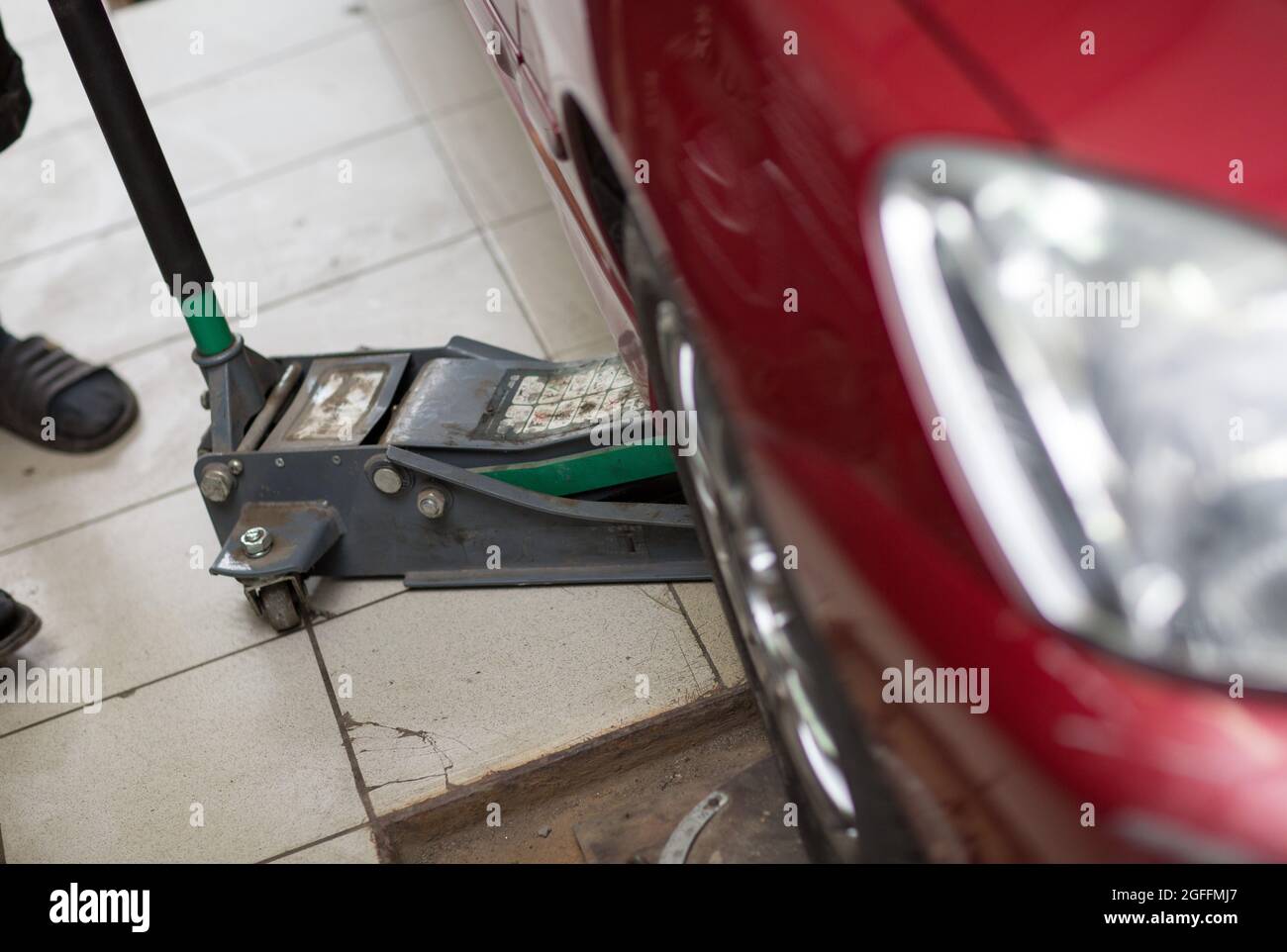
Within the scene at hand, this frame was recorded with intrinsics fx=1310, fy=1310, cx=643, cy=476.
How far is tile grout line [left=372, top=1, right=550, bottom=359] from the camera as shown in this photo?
2.96m

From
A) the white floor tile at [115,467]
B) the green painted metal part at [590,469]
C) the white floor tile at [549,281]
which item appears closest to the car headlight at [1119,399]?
the green painted metal part at [590,469]

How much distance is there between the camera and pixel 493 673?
2.16 meters

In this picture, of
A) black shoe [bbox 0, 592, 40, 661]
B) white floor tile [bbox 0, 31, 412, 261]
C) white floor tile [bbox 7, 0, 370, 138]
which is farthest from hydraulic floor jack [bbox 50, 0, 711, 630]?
white floor tile [bbox 7, 0, 370, 138]

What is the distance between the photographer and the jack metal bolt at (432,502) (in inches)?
87.7

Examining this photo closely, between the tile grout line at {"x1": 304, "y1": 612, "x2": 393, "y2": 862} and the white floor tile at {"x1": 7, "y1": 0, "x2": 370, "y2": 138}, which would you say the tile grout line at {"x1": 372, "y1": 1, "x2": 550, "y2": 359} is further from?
the tile grout line at {"x1": 304, "y1": 612, "x2": 393, "y2": 862}

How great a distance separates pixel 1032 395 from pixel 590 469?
129cm

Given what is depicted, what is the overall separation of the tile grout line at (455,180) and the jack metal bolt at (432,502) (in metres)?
0.67

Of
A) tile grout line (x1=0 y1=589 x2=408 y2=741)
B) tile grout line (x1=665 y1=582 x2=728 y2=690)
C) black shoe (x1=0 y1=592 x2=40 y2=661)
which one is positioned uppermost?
black shoe (x1=0 y1=592 x2=40 y2=661)

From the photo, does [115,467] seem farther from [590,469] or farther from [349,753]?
[590,469]

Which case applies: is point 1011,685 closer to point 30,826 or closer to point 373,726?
point 373,726

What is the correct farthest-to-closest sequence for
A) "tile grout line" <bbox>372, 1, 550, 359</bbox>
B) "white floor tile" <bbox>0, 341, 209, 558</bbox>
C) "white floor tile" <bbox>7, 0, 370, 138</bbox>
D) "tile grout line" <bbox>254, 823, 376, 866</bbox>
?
"white floor tile" <bbox>7, 0, 370, 138</bbox>, "tile grout line" <bbox>372, 1, 550, 359</bbox>, "white floor tile" <bbox>0, 341, 209, 558</bbox>, "tile grout line" <bbox>254, 823, 376, 866</bbox>

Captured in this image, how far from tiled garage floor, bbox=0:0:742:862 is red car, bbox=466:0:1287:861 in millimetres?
965
